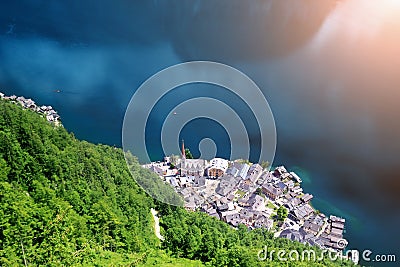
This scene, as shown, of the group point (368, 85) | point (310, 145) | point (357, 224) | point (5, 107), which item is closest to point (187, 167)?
point (310, 145)

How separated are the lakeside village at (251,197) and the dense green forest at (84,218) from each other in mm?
808

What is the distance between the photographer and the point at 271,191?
336 inches

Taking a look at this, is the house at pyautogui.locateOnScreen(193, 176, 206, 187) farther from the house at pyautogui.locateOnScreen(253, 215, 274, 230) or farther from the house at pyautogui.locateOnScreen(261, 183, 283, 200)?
the house at pyautogui.locateOnScreen(253, 215, 274, 230)

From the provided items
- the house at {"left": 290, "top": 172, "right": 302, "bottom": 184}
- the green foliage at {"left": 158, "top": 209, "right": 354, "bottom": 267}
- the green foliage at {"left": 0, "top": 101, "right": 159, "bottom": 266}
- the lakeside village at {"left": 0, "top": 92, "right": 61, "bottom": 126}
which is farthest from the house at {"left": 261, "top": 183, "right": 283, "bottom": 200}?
the lakeside village at {"left": 0, "top": 92, "right": 61, "bottom": 126}

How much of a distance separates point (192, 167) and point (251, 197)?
133 cm

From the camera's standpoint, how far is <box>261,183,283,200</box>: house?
27.8 feet

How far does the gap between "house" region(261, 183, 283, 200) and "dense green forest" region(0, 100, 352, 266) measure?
1.68m

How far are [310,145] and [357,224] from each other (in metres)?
2.07

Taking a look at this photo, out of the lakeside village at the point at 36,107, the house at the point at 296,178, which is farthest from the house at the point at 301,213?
the lakeside village at the point at 36,107

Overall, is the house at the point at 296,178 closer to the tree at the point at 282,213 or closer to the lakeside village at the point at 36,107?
the tree at the point at 282,213

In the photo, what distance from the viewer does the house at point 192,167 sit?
340 inches

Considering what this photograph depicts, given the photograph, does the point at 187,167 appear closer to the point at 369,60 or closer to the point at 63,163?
the point at 63,163

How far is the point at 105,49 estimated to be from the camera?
11828 millimetres

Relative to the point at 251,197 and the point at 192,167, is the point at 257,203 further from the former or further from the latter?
the point at 192,167
